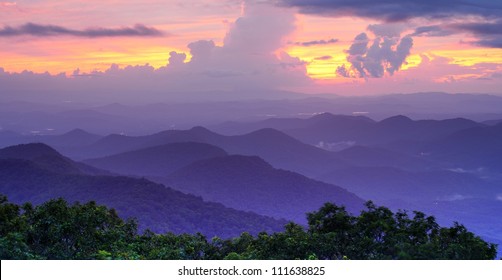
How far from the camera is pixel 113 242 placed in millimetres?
25906

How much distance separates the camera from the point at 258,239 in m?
26.5

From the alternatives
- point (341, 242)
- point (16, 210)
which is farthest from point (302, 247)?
point (16, 210)

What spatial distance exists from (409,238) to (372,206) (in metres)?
3.62

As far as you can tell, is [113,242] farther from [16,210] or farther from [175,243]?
[16,210]

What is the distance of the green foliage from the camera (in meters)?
23.8

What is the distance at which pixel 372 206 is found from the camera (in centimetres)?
2903

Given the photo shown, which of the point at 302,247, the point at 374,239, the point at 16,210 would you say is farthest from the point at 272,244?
the point at 16,210

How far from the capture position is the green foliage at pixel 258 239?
23844 millimetres

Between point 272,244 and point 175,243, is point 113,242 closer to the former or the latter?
A: point 175,243

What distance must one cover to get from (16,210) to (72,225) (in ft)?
17.9
